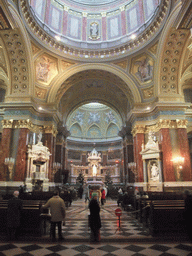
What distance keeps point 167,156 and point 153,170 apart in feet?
5.38

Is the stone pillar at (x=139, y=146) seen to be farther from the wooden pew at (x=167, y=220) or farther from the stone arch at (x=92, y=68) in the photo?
the wooden pew at (x=167, y=220)

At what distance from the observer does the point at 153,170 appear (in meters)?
15.9

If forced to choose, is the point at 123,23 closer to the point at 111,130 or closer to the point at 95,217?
the point at 111,130

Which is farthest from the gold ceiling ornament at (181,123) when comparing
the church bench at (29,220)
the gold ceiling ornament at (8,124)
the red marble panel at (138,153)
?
the church bench at (29,220)

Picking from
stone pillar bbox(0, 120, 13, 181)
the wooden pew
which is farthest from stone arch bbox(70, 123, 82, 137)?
the wooden pew

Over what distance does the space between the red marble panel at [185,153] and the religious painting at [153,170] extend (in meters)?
1.97

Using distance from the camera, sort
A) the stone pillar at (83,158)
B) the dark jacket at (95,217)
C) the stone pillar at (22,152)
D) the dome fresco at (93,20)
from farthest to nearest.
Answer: the stone pillar at (83,158), the dome fresco at (93,20), the stone pillar at (22,152), the dark jacket at (95,217)

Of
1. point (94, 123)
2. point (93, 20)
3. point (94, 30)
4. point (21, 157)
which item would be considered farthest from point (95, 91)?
point (21, 157)

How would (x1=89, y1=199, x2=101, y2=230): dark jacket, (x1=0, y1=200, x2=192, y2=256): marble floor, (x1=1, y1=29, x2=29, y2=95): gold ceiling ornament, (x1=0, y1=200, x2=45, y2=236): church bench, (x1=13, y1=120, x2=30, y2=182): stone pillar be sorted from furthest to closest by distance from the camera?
(x1=13, y1=120, x2=30, y2=182): stone pillar < (x1=1, y1=29, x2=29, y2=95): gold ceiling ornament < (x1=0, y1=200, x2=45, y2=236): church bench < (x1=89, y1=199, x2=101, y2=230): dark jacket < (x1=0, y1=200, x2=192, y2=256): marble floor

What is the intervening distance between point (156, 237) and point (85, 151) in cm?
2953

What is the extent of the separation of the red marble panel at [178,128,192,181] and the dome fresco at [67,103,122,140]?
64.9 ft

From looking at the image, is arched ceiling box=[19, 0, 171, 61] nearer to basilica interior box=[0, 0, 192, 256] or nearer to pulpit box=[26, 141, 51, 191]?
basilica interior box=[0, 0, 192, 256]

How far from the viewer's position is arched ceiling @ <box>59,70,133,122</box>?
20188 millimetres

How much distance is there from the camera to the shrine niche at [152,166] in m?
15.2
